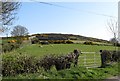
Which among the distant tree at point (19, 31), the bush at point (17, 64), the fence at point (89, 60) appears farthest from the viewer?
the distant tree at point (19, 31)

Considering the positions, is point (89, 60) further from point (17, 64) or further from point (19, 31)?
point (19, 31)

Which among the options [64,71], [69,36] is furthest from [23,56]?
[69,36]

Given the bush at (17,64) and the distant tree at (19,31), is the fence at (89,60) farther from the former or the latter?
the distant tree at (19,31)

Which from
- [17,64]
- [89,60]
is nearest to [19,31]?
[89,60]

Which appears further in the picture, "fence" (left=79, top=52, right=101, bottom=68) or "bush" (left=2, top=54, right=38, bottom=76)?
"fence" (left=79, top=52, right=101, bottom=68)

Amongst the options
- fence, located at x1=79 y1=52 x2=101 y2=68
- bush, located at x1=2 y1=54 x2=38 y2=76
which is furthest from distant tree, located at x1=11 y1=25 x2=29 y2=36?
bush, located at x1=2 y1=54 x2=38 y2=76

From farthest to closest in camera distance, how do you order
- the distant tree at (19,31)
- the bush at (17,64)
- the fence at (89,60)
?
1. the distant tree at (19,31)
2. the fence at (89,60)
3. the bush at (17,64)

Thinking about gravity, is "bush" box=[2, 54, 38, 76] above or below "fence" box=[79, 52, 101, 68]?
above

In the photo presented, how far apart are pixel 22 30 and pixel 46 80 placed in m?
37.4

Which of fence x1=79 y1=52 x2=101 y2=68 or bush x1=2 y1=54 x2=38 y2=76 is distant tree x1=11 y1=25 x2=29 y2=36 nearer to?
fence x1=79 y1=52 x2=101 y2=68

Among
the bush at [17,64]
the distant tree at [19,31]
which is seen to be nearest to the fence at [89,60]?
the bush at [17,64]

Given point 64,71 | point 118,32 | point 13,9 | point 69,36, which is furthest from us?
point 69,36

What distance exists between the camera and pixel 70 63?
52.1 ft

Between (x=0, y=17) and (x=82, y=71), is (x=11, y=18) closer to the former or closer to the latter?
(x=0, y=17)
